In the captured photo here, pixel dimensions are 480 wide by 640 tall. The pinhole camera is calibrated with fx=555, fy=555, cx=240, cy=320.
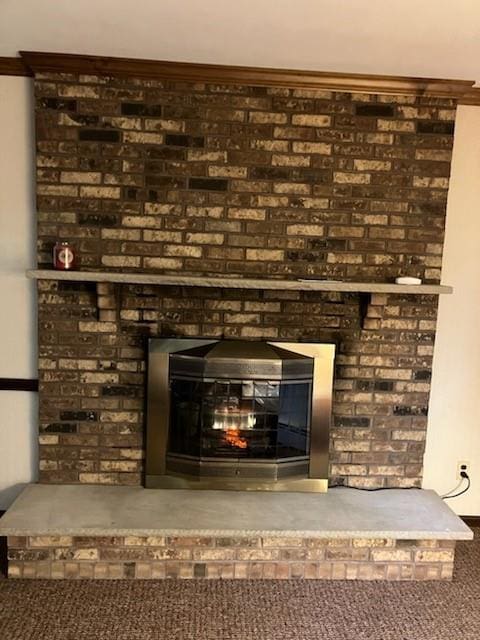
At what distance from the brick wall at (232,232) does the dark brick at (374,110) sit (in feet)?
0.03

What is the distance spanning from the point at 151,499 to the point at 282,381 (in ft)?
2.82

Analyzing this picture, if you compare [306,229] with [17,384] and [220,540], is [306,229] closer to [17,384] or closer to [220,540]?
[220,540]

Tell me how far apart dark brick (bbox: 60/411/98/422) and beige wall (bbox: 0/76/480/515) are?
0.67 ft

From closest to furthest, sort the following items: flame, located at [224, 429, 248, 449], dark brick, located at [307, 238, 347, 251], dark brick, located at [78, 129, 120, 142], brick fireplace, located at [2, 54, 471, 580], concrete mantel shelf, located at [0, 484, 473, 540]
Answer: concrete mantel shelf, located at [0, 484, 473, 540], brick fireplace, located at [2, 54, 471, 580], dark brick, located at [78, 129, 120, 142], dark brick, located at [307, 238, 347, 251], flame, located at [224, 429, 248, 449]

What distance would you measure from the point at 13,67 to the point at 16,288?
3.48 ft

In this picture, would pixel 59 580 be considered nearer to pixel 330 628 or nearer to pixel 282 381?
pixel 330 628

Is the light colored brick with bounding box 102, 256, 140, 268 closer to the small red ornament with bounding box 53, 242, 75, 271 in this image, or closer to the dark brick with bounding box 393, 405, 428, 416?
the small red ornament with bounding box 53, 242, 75, 271

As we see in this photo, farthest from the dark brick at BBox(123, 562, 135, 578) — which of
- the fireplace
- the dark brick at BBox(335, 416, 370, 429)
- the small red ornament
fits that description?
the small red ornament

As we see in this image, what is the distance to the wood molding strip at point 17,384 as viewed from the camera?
285 cm

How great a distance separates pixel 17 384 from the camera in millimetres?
2854

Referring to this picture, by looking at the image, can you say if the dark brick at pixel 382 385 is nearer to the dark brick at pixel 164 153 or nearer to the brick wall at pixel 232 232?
the brick wall at pixel 232 232

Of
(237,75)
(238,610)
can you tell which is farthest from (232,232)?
(238,610)

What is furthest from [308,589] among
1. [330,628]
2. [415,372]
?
[415,372]

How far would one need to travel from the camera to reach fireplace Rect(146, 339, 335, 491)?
9.10ft
